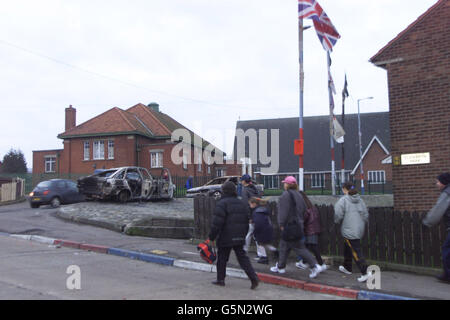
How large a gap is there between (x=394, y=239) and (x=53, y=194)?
15943 millimetres

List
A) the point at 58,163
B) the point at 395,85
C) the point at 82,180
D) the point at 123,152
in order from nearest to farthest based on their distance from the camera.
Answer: the point at 395,85 → the point at 82,180 → the point at 123,152 → the point at 58,163

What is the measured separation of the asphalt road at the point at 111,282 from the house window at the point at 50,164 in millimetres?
33214

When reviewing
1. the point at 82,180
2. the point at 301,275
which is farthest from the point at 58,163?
the point at 301,275

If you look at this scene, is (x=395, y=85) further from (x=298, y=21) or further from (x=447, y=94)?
(x=298, y=21)

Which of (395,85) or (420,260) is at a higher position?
(395,85)

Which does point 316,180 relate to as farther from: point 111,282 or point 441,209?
point 111,282

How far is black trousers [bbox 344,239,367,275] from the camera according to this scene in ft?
24.6

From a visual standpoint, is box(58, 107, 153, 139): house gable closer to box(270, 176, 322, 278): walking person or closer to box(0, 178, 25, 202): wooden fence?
box(0, 178, 25, 202): wooden fence
